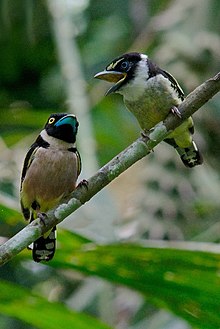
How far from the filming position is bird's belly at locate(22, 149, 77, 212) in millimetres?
3701

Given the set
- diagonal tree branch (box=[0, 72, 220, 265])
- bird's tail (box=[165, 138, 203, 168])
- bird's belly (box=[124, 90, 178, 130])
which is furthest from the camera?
bird's tail (box=[165, 138, 203, 168])

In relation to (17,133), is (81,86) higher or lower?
higher

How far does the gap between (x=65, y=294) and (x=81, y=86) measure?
4.30 ft

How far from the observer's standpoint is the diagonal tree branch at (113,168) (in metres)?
2.88

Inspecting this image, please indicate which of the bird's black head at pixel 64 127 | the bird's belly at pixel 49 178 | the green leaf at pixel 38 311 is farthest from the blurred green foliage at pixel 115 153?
the bird's black head at pixel 64 127

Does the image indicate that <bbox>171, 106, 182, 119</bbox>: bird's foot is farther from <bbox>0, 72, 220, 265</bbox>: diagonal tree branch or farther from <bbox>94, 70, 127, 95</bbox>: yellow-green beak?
<bbox>94, 70, 127, 95</bbox>: yellow-green beak

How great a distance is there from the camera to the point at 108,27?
7988mm

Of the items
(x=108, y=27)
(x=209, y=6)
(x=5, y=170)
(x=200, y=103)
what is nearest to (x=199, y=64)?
(x=209, y=6)

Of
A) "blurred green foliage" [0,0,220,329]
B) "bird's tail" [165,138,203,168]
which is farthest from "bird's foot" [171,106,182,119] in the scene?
"blurred green foliage" [0,0,220,329]

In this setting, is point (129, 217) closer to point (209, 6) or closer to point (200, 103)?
point (209, 6)

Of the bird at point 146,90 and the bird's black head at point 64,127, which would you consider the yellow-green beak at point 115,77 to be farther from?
the bird's black head at point 64,127

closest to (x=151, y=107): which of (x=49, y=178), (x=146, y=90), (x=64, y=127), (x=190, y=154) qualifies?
(x=146, y=90)

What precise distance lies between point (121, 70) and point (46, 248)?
68 cm

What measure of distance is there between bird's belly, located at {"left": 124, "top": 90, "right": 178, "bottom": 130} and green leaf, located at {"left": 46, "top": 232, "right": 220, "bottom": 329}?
431 millimetres
